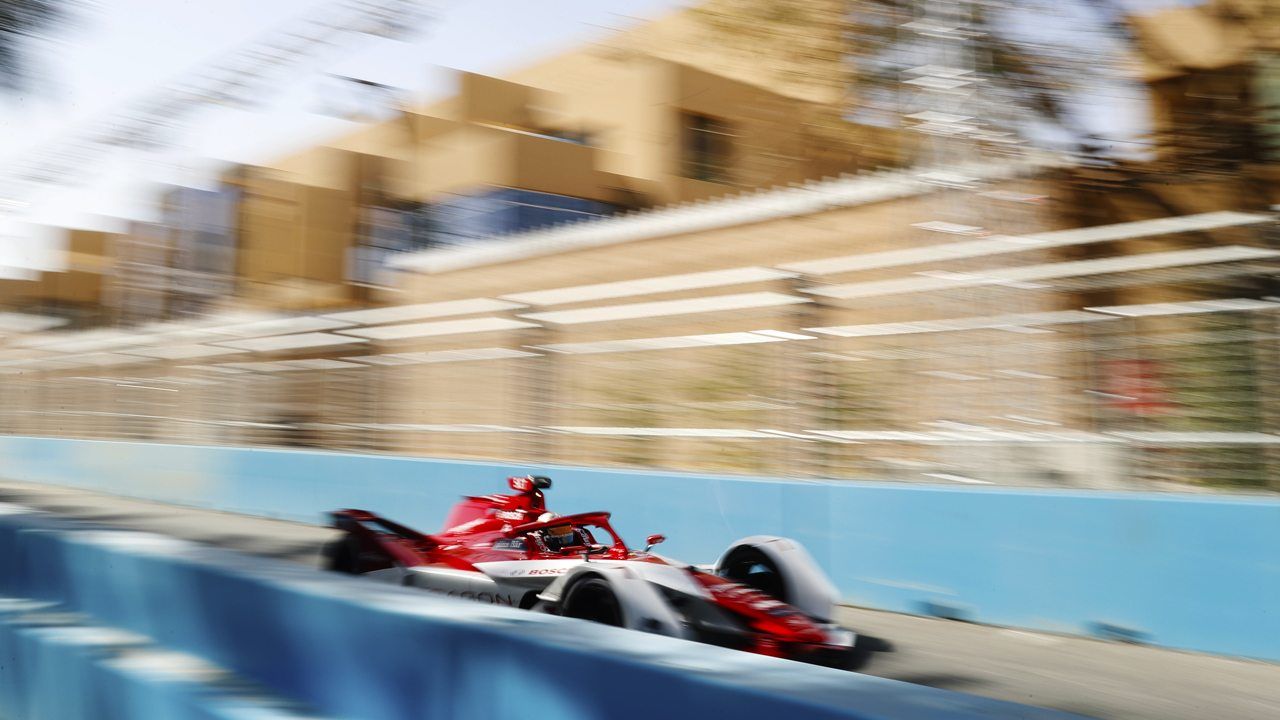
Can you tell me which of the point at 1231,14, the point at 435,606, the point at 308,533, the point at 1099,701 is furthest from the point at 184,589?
the point at 1231,14

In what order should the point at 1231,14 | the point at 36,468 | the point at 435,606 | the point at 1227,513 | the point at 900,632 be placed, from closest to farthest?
the point at 435,606, the point at 1227,513, the point at 900,632, the point at 1231,14, the point at 36,468

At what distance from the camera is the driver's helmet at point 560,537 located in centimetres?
567

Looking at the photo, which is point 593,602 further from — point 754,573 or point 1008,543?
point 1008,543

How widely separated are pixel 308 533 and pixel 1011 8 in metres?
8.24

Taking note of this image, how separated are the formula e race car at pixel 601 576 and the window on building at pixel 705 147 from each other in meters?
16.2

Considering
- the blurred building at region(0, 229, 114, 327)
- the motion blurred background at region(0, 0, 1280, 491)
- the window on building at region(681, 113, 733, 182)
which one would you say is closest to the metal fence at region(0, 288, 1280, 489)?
the motion blurred background at region(0, 0, 1280, 491)

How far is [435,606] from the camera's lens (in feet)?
8.09

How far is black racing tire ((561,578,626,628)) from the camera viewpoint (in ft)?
14.3

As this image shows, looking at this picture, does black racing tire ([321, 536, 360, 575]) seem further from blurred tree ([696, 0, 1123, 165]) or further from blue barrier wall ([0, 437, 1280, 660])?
blurred tree ([696, 0, 1123, 165])

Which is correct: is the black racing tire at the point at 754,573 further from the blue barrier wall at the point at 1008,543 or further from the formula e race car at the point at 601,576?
the blue barrier wall at the point at 1008,543

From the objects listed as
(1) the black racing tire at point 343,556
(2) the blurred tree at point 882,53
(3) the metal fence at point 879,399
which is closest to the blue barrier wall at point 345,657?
(1) the black racing tire at point 343,556

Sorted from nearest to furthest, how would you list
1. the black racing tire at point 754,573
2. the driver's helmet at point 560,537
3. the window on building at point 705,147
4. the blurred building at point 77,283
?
the black racing tire at point 754,573 → the driver's helmet at point 560,537 → the window on building at point 705,147 → the blurred building at point 77,283

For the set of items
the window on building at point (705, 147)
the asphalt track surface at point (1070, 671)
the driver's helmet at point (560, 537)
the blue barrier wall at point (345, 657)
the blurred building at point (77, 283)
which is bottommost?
the asphalt track surface at point (1070, 671)

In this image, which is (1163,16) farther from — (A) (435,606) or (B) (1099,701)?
(A) (435,606)
